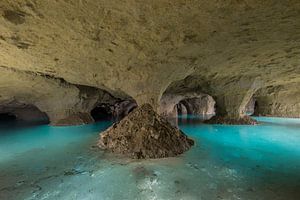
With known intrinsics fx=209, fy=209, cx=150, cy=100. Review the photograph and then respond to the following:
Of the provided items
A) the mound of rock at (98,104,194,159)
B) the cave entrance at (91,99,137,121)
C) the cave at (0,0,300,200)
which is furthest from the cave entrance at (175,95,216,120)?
the mound of rock at (98,104,194,159)

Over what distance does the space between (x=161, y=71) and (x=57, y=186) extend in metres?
4.50

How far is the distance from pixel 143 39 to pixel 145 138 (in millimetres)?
2373

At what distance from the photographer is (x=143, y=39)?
15.9 ft

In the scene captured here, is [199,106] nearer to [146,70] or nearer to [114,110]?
[114,110]

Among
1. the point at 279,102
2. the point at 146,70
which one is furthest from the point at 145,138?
the point at 279,102

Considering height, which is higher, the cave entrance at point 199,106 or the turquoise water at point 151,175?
the cave entrance at point 199,106

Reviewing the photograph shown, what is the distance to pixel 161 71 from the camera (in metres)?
6.66

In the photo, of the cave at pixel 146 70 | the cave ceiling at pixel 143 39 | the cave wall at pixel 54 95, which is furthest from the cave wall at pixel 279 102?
the cave wall at pixel 54 95

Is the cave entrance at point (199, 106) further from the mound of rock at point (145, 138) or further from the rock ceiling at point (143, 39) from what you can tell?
the mound of rock at point (145, 138)

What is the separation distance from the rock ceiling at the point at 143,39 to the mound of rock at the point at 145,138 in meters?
1.33

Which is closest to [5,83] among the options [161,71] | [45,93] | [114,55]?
[45,93]

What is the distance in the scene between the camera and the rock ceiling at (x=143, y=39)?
3408 millimetres

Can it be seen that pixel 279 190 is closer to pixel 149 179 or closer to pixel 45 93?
pixel 149 179

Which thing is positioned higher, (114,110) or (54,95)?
(54,95)
